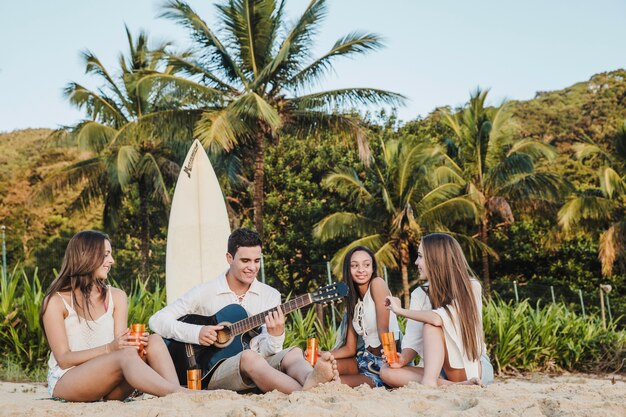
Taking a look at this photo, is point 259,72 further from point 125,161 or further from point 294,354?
point 294,354

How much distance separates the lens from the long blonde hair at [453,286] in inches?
171

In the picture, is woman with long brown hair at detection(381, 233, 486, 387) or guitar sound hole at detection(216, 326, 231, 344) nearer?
woman with long brown hair at detection(381, 233, 486, 387)

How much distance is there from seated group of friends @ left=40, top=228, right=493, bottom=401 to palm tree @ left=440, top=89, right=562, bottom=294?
699 inches

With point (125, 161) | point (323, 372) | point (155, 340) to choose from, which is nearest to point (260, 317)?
point (155, 340)

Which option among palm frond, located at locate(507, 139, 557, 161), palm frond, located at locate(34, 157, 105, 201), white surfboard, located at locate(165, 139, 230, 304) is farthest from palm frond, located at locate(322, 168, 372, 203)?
white surfboard, located at locate(165, 139, 230, 304)

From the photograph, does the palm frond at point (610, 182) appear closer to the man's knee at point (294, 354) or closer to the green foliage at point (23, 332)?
the green foliage at point (23, 332)

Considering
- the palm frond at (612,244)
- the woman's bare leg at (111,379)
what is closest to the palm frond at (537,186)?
the palm frond at (612,244)

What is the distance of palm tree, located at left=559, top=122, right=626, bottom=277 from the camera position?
856 inches

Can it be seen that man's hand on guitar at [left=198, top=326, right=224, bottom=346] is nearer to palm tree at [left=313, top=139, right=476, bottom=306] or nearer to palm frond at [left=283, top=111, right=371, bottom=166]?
palm frond at [left=283, top=111, right=371, bottom=166]

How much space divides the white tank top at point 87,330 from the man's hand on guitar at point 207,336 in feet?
1.71

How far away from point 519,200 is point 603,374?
1417 centimetres

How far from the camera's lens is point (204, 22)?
1742cm

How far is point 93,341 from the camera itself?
13.9 ft

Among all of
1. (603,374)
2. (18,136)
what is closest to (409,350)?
(603,374)
